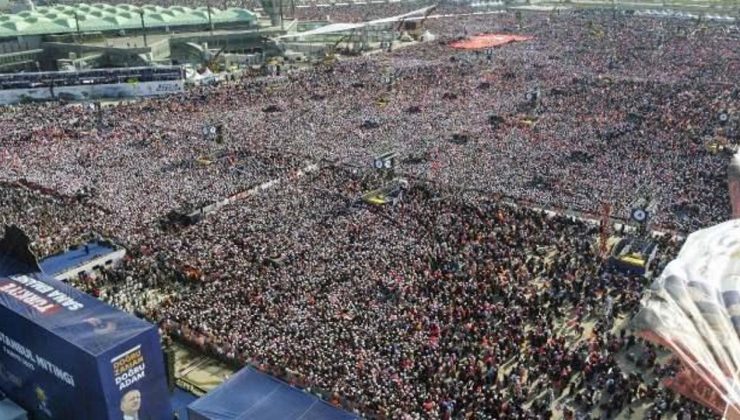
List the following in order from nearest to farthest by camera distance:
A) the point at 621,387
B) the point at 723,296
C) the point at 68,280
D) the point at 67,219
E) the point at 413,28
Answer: the point at 723,296 → the point at 621,387 → the point at 68,280 → the point at 67,219 → the point at 413,28

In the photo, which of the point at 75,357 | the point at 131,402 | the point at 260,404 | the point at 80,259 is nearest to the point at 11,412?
the point at 75,357

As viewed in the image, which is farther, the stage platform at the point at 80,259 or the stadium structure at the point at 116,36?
the stadium structure at the point at 116,36

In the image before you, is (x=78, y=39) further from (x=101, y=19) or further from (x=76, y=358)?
(x=76, y=358)

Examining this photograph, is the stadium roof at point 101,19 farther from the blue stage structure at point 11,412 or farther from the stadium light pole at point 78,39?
the blue stage structure at point 11,412

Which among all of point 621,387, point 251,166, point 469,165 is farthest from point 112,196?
point 621,387

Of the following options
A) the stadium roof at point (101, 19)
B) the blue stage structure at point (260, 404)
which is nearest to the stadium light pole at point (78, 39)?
the stadium roof at point (101, 19)

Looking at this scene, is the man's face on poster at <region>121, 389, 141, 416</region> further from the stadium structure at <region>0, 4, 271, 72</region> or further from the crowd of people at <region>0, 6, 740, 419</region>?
the stadium structure at <region>0, 4, 271, 72</region>

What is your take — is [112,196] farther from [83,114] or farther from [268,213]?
[83,114]

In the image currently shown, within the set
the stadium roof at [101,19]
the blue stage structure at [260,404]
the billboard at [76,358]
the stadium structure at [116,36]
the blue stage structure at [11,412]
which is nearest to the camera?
the blue stage structure at [260,404]
